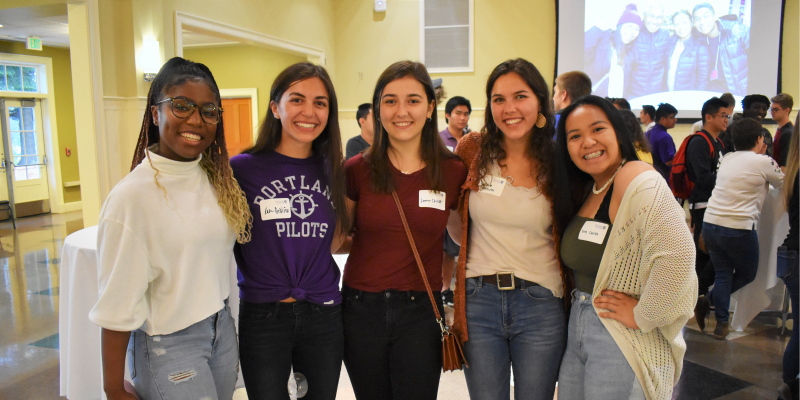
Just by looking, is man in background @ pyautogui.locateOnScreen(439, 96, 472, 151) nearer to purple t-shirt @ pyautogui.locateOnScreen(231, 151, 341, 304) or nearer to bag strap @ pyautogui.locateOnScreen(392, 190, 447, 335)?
bag strap @ pyautogui.locateOnScreen(392, 190, 447, 335)

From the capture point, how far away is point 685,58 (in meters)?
8.41

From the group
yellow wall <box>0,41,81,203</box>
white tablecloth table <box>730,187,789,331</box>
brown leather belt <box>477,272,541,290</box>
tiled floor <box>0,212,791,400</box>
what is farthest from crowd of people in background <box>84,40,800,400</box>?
yellow wall <box>0,41,81,203</box>

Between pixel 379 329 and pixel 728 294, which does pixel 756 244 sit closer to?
pixel 728 294

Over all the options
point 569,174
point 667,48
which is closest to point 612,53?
point 667,48

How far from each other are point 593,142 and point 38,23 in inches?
375

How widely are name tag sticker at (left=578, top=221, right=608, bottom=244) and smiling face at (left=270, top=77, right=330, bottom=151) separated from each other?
3.12ft

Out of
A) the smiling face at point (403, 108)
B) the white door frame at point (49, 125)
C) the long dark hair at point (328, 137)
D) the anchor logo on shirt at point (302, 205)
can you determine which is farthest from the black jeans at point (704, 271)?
the white door frame at point (49, 125)

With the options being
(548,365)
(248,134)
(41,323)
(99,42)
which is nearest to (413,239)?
(548,365)

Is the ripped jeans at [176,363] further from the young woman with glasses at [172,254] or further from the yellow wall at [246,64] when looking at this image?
the yellow wall at [246,64]

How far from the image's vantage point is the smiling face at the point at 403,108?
1.77m

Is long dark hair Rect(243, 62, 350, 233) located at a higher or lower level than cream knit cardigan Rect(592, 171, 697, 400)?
higher

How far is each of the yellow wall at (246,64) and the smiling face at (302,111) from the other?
9.83 m

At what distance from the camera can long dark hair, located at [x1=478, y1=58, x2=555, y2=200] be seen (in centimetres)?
177

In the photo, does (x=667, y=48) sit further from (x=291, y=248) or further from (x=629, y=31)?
(x=291, y=248)
